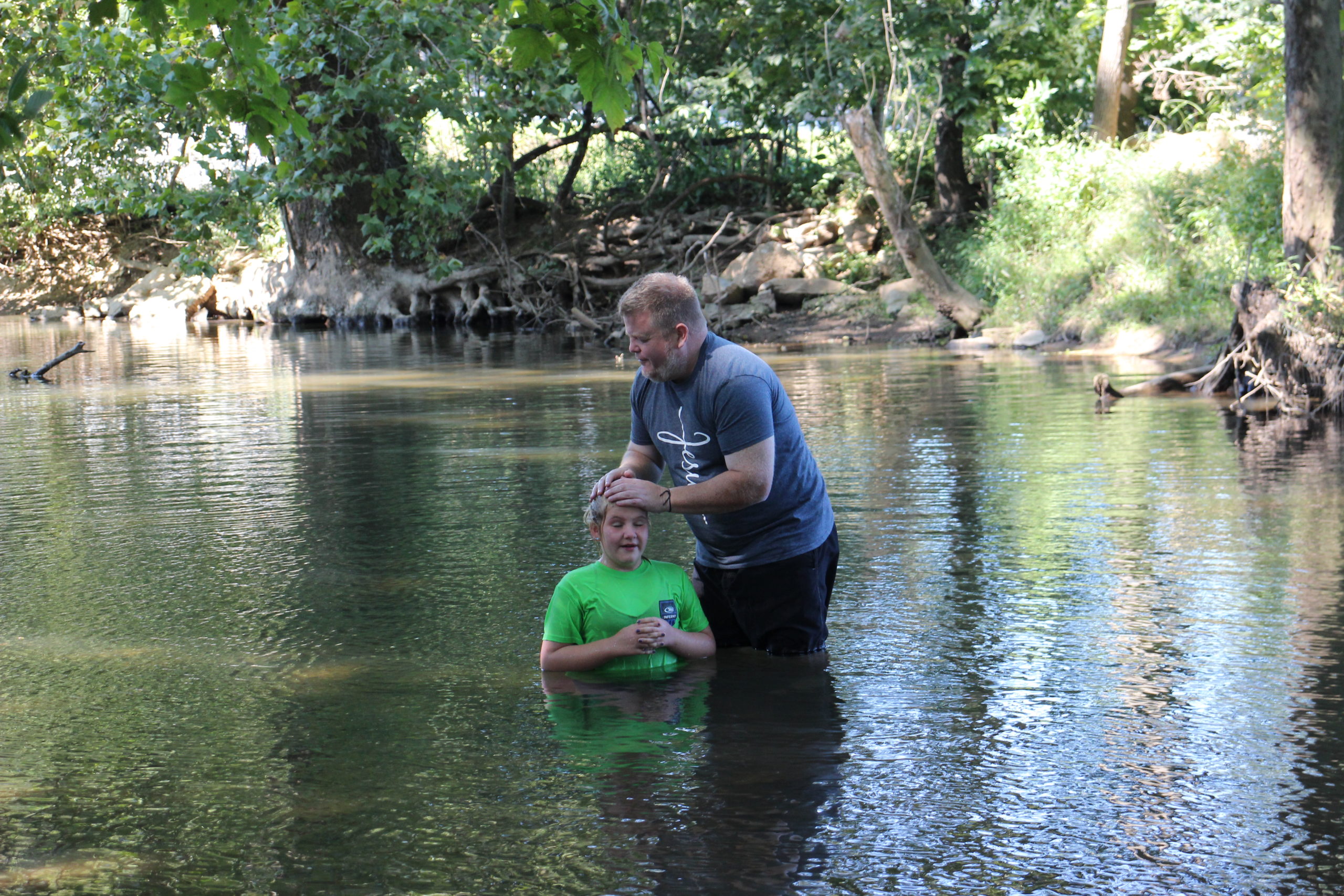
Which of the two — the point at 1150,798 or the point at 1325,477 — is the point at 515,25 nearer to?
the point at 1150,798

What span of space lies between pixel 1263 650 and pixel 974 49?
938 inches

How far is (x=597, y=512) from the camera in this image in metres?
5.29

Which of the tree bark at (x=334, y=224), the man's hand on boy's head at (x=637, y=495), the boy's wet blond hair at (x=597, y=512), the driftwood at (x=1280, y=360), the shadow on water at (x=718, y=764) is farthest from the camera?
the tree bark at (x=334, y=224)

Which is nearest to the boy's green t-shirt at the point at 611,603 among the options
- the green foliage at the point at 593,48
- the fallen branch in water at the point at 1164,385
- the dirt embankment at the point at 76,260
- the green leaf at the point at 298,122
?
the green foliage at the point at 593,48

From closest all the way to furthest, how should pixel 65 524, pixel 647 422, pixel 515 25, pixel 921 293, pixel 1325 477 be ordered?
pixel 515 25 → pixel 647 422 → pixel 65 524 → pixel 1325 477 → pixel 921 293

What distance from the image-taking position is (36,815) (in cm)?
424

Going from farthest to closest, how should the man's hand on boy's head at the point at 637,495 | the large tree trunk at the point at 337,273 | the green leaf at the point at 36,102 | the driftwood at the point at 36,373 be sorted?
the large tree trunk at the point at 337,273 → the driftwood at the point at 36,373 → the man's hand on boy's head at the point at 637,495 → the green leaf at the point at 36,102

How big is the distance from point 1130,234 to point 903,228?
3691 millimetres

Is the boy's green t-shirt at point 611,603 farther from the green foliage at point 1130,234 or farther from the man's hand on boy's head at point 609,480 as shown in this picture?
the green foliage at point 1130,234

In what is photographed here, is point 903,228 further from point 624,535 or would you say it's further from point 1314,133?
point 624,535

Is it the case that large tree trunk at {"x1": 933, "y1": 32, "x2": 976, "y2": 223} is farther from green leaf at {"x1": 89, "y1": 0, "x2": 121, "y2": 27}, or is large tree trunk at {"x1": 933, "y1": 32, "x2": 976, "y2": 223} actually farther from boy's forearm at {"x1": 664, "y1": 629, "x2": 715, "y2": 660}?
green leaf at {"x1": 89, "y1": 0, "x2": 121, "y2": 27}

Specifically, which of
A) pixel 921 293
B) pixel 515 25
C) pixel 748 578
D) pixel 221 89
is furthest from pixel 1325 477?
pixel 921 293

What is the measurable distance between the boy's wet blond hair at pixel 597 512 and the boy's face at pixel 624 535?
0.01 m

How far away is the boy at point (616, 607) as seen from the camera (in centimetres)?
527
